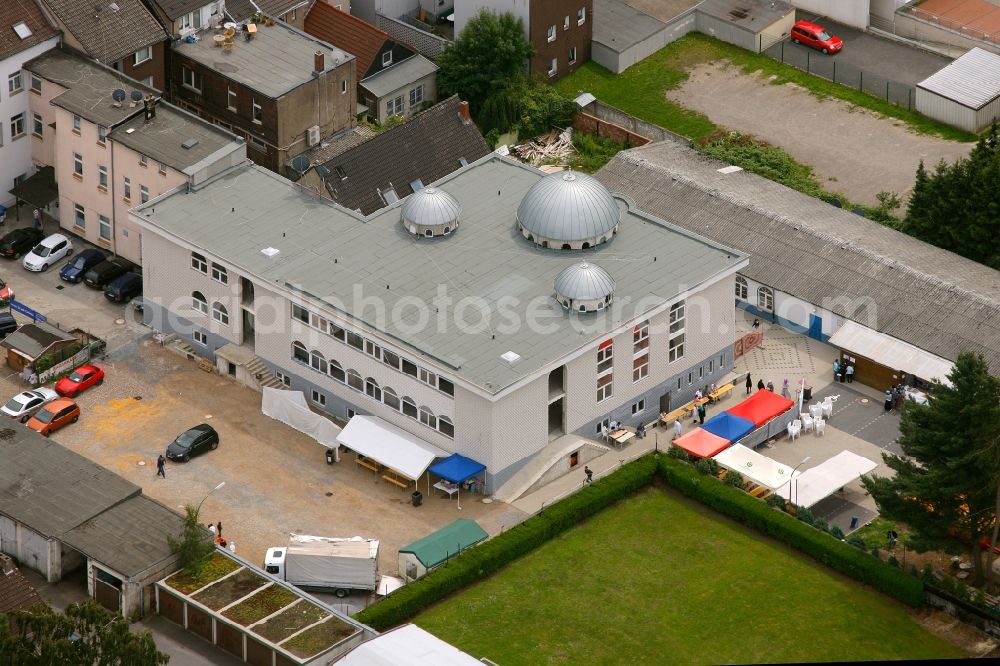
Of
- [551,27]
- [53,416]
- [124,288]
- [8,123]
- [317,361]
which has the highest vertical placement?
[551,27]

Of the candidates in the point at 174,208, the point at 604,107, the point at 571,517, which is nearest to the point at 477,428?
the point at 571,517

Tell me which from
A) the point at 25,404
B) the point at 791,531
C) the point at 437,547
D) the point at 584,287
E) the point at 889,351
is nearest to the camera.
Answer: the point at 437,547

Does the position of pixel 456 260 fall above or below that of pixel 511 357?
above

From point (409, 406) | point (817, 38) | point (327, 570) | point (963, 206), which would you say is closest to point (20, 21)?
point (409, 406)

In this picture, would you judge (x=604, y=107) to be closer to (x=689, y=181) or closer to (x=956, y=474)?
(x=689, y=181)

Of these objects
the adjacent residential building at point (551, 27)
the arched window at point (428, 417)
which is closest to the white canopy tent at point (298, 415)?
the arched window at point (428, 417)

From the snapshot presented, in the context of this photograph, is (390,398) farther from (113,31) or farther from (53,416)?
(113,31)
